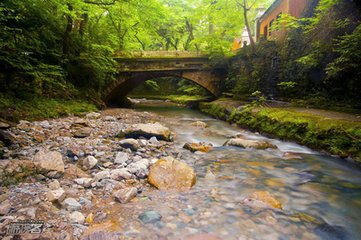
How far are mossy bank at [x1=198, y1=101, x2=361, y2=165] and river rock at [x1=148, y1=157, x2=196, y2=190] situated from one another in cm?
379

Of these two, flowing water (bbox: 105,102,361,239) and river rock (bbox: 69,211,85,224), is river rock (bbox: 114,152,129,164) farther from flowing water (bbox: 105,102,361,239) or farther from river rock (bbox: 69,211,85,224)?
river rock (bbox: 69,211,85,224)

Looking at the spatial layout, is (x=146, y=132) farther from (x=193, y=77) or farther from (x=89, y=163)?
(x=193, y=77)

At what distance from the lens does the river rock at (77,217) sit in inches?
106

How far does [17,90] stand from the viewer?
8102mm

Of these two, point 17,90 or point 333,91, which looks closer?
point 17,90

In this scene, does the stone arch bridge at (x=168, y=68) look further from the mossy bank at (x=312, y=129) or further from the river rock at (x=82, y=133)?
the river rock at (x=82, y=133)

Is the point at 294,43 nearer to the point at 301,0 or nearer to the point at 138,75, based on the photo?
the point at 301,0

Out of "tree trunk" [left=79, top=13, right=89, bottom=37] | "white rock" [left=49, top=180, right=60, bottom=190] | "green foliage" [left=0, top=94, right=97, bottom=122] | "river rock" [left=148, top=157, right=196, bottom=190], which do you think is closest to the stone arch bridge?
"tree trunk" [left=79, top=13, right=89, bottom=37]

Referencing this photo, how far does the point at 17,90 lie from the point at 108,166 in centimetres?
584

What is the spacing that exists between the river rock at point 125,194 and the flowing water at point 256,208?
11 centimetres

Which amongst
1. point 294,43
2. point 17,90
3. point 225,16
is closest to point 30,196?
point 17,90

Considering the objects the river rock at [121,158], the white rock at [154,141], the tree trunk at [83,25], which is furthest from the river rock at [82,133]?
the tree trunk at [83,25]

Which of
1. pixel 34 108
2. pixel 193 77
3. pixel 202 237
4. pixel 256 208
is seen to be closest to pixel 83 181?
pixel 202 237

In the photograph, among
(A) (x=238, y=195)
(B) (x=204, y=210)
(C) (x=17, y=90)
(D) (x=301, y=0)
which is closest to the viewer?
(B) (x=204, y=210)
